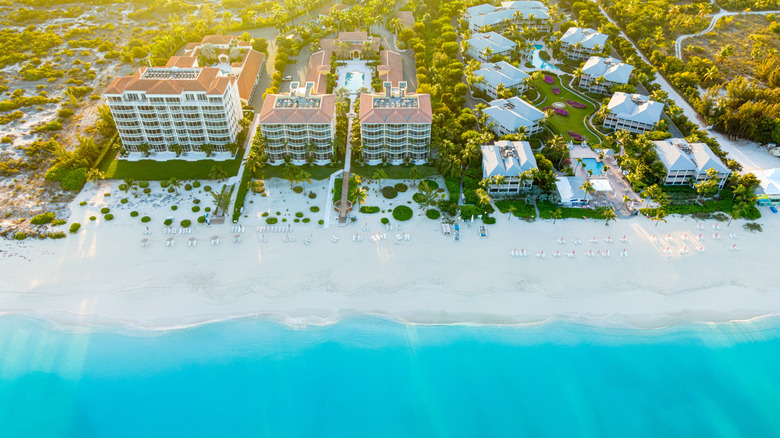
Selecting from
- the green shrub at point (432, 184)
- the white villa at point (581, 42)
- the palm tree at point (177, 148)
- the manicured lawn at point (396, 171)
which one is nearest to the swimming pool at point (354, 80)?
the manicured lawn at point (396, 171)

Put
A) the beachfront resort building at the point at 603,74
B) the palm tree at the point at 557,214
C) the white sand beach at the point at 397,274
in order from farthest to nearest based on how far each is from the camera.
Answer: the beachfront resort building at the point at 603,74 → the palm tree at the point at 557,214 → the white sand beach at the point at 397,274

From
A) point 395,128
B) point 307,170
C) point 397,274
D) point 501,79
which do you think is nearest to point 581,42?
point 501,79

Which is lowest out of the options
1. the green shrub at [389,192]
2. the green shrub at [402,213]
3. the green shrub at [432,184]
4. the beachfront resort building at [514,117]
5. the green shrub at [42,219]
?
the green shrub at [42,219]

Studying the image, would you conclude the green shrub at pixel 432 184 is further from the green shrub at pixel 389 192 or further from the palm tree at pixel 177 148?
the palm tree at pixel 177 148

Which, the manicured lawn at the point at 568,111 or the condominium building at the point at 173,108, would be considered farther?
the manicured lawn at the point at 568,111

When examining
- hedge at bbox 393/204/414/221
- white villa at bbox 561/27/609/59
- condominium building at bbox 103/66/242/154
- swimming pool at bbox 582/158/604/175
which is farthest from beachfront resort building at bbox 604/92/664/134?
condominium building at bbox 103/66/242/154

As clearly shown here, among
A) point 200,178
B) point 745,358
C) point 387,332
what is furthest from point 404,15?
point 745,358
